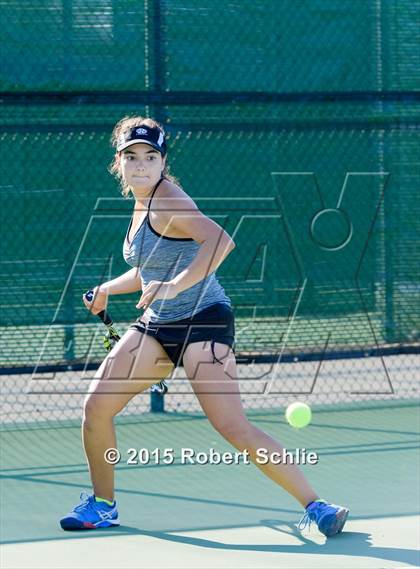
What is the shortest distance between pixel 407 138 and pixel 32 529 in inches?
163

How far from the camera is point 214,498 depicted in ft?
18.3

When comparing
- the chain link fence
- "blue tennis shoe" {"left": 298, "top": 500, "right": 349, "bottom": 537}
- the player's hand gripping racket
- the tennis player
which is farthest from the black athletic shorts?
the chain link fence

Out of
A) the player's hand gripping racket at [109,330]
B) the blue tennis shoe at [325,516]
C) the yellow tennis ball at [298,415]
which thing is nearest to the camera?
the blue tennis shoe at [325,516]

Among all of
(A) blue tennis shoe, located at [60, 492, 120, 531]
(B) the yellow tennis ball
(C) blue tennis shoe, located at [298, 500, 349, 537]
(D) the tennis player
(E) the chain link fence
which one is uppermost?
(E) the chain link fence

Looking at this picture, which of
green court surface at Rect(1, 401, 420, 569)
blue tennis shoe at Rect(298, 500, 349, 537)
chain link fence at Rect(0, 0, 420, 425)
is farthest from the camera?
chain link fence at Rect(0, 0, 420, 425)

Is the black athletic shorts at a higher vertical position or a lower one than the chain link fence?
lower

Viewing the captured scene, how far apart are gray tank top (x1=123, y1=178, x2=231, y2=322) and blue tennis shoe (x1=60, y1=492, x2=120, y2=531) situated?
84 cm

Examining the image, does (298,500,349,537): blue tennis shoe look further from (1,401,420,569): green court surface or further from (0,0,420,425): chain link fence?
(0,0,420,425): chain link fence

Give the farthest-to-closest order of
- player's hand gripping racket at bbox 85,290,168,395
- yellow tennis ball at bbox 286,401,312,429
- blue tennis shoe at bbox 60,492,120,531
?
yellow tennis ball at bbox 286,401,312,429, player's hand gripping racket at bbox 85,290,168,395, blue tennis shoe at bbox 60,492,120,531

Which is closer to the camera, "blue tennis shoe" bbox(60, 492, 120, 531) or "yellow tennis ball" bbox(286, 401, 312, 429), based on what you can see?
"blue tennis shoe" bbox(60, 492, 120, 531)

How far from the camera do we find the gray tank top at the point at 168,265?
4.67 m

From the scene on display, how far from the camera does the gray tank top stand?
4669mm

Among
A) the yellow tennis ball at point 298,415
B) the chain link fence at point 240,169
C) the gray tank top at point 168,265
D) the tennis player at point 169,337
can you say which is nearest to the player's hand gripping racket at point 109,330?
the tennis player at point 169,337

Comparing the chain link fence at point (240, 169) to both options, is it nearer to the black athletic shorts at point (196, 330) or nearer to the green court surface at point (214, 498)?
the green court surface at point (214, 498)
